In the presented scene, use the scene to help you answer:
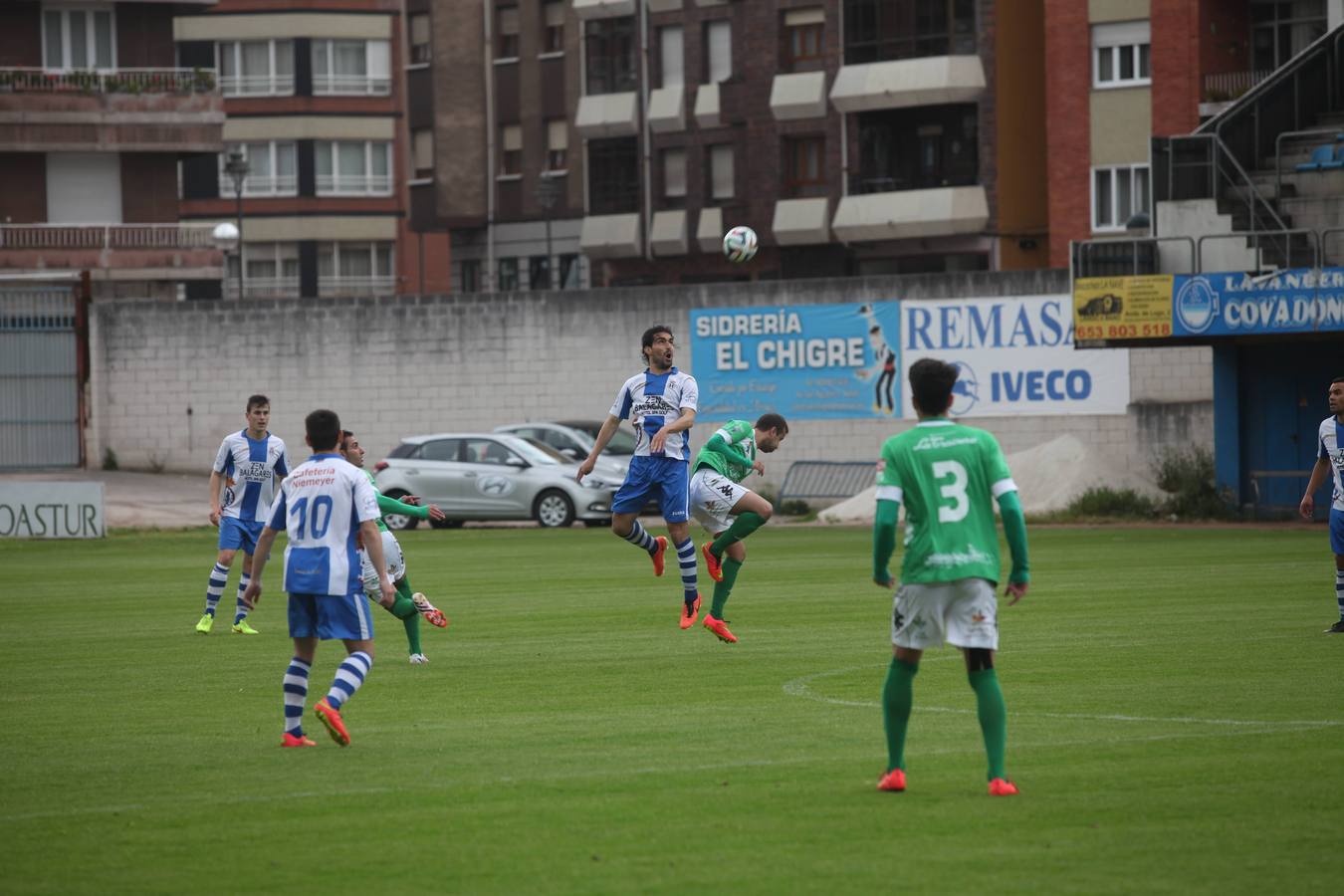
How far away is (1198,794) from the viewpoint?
31.6ft

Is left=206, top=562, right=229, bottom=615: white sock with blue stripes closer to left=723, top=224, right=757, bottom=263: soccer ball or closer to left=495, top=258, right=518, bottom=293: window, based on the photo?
left=723, top=224, right=757, bottom=263: soccer ball

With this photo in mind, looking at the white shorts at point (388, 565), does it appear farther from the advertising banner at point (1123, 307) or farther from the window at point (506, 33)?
the window at point (506, 33)

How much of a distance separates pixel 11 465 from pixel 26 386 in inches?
77.0

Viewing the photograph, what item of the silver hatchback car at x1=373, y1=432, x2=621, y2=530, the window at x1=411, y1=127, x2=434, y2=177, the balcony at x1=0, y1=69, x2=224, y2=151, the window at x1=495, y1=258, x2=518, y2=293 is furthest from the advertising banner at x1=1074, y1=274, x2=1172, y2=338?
the window at x1=411, y1=127, x2=434, y2=177

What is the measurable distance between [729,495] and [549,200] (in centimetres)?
4375

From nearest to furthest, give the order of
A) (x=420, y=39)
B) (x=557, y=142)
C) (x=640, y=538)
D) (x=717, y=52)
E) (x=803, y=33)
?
(x=640, y=538), (x=803, y=33), (x=717, y=52), (x=557, y=142), (x=420, y=39)

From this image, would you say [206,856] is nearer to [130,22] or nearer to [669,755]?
[669,755]

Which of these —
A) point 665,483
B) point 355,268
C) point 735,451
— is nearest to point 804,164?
point 355,268

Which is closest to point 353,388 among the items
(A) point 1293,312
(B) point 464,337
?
(B) point 464,337

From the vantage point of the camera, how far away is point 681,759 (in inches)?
430

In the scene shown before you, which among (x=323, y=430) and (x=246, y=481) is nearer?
(x=323, y=430)

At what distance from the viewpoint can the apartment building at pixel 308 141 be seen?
79938 millimetres

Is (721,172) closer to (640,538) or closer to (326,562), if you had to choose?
(640,538)

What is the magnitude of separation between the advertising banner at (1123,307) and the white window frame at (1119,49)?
17457 millimetres
